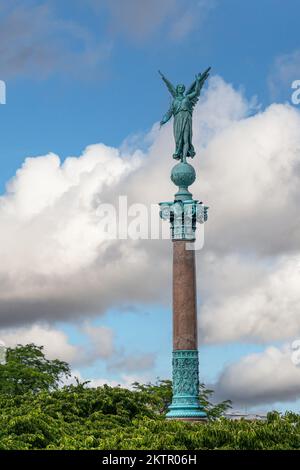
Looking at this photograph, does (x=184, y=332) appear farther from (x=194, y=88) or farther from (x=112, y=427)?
(x=194, y=88)

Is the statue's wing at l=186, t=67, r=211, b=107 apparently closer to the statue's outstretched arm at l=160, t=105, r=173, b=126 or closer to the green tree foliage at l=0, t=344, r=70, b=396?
the statue's outstretched arm at l=160, t=105, r=173, b=126

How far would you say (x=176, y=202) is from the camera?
5253 centimetres

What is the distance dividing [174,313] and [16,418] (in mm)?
12788

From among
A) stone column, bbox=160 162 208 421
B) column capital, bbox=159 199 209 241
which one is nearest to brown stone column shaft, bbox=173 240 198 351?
stone column, bbox=160 162 208 421

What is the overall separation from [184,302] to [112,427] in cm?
760

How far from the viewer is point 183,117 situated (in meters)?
54.1

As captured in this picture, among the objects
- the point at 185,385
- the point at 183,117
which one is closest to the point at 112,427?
the point at 185,385

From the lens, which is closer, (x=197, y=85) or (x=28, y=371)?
(x=197, y=85)

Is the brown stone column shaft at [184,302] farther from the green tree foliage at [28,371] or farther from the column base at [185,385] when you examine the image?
the green tree foliage at [28,371]

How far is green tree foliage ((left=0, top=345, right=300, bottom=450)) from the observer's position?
111 ft

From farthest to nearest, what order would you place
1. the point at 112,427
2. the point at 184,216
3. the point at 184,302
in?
the point at 184,216, the point at 184,302, the point at 112,427
